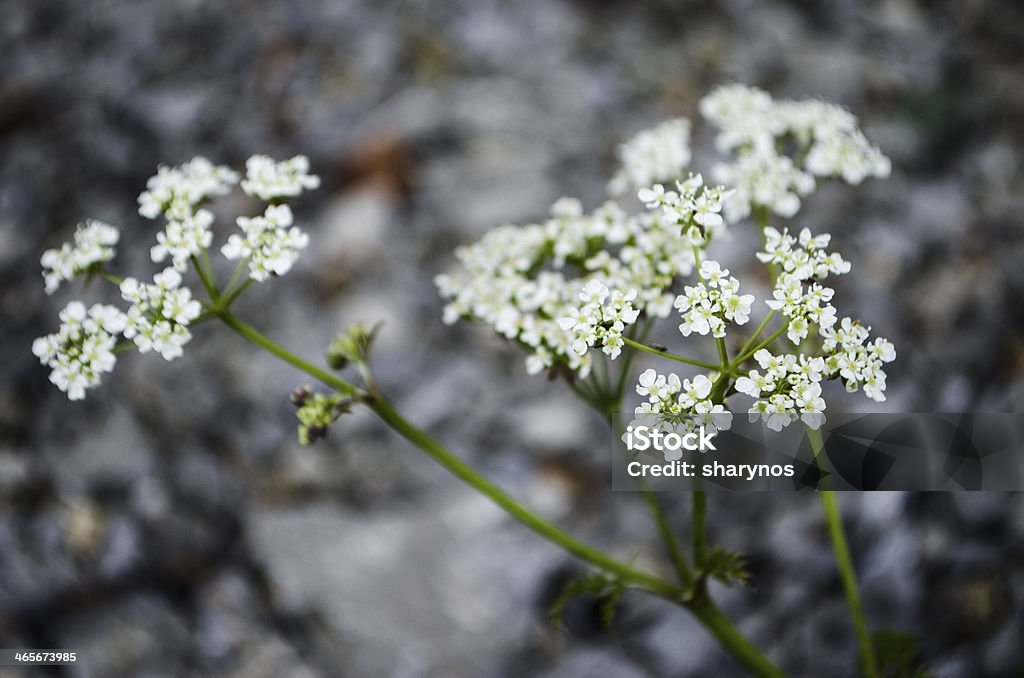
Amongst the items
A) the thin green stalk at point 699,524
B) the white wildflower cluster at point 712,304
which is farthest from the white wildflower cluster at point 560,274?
the thin green stalk at point 699,524

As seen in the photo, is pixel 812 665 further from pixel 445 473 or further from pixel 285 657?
pixel 285 657

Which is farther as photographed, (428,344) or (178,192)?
(428,344)

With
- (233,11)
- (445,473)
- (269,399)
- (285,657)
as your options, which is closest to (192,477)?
(269,399)

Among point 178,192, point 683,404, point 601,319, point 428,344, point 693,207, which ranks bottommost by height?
point 683,404

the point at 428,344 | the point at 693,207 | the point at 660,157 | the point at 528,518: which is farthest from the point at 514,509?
the point at 428,344

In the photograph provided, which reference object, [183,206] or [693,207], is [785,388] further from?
[183,206]

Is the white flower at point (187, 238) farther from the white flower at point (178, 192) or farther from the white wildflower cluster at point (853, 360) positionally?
the white wildflower cluster at point (853, 360)

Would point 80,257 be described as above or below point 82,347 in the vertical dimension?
above

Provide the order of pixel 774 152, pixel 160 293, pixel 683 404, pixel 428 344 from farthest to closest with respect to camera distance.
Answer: pixel 428 344 < pixel 774 152 < pixel 160 293 < pixel 683 404
